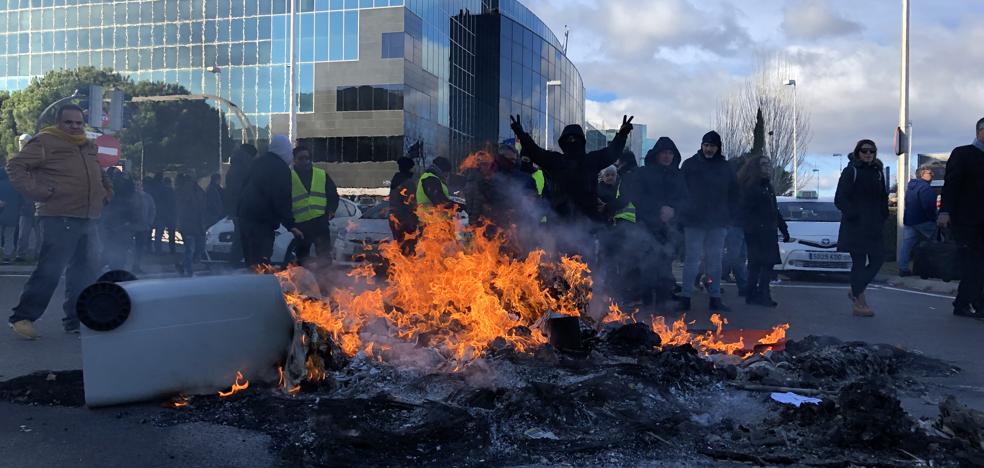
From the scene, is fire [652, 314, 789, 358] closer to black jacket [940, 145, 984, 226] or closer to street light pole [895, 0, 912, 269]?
black jacket [940, 145, 984, 226]

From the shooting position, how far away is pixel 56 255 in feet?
21.0

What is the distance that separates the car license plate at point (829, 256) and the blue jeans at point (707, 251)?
14.9 ft

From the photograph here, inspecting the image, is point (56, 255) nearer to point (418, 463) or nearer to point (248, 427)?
point (248, 427)

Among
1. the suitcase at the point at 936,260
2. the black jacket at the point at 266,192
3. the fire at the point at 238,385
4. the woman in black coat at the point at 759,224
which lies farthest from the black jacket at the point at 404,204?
the suitcase at the point at 936,260

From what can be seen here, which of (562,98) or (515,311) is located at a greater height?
(562,98)

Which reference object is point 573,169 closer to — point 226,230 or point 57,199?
point 57,199

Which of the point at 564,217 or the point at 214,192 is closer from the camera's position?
the point at 564,217

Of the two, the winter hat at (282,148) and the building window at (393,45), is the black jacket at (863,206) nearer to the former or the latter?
the winter hat at (282,148)

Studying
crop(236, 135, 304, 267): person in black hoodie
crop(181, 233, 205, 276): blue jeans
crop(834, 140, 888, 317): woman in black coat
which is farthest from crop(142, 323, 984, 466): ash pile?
crop(181, 233, 205, 276): blue jeans

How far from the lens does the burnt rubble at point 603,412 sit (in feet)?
11.1

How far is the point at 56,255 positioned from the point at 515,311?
4090mm

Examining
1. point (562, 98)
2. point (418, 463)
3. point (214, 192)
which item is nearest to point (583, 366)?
point (418, 463)

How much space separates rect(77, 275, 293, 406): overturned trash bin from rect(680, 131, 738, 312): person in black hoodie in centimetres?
542

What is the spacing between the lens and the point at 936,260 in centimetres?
1157
